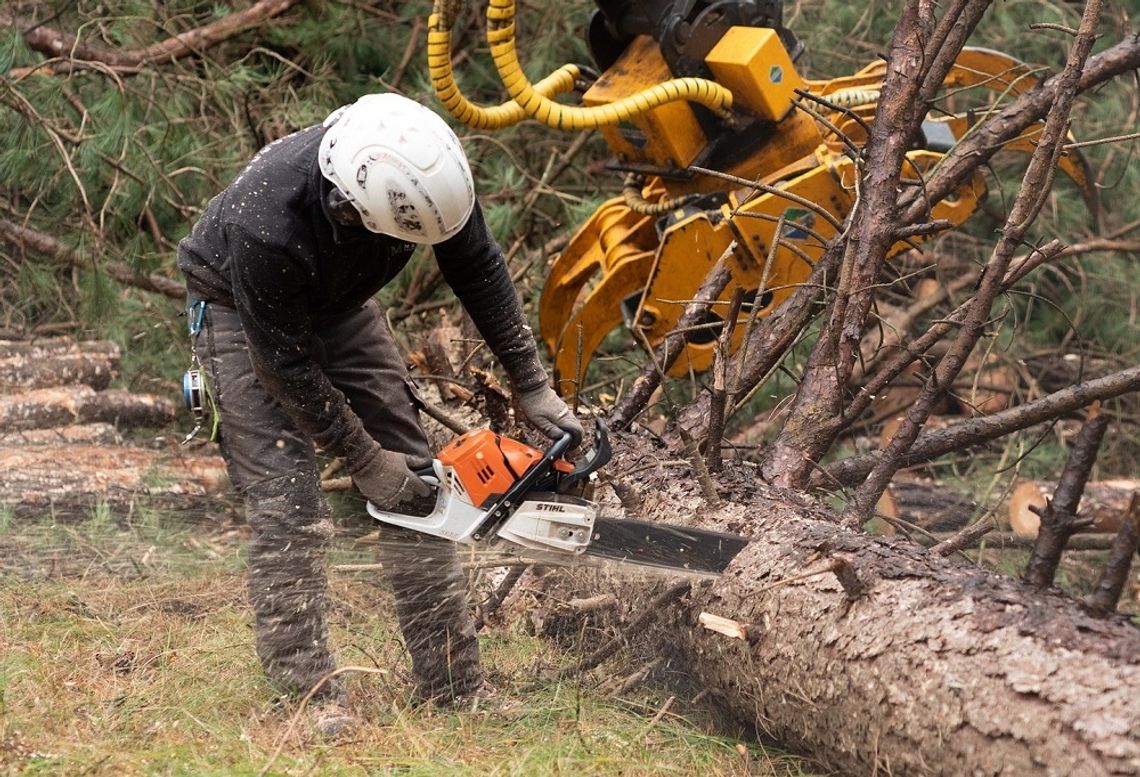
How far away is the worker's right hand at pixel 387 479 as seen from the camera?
3186 mm

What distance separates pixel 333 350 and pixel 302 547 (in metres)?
0.59

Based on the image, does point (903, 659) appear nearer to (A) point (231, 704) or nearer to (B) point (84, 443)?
(A) point (231, 704)

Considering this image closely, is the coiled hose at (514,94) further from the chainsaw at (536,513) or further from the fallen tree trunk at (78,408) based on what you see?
the fallen tree trunk at (78,408)

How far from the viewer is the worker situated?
116 inches

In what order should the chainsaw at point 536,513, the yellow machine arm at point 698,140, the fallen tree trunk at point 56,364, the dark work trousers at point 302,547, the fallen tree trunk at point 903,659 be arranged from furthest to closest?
the fallen tree trunk at point 56,364 < the yellow machine arm at point 698,140 < the dark work trousers at point 302,547 < the chainsaw at point 536,513 < the fallen tree trunk at point 903,659

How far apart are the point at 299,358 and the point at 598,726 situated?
1188 millimetres

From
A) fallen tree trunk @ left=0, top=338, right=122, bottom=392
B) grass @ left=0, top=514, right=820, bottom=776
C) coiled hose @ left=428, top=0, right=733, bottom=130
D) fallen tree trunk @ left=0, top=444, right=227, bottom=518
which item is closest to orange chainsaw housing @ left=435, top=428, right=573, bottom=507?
grass @ left=0, top=514, right=820, bottom=776

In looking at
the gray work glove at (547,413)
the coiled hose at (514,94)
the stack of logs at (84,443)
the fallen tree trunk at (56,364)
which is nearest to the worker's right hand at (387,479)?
the gray work glove at (547,413)

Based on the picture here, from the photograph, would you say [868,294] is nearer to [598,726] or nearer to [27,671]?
[598,726]

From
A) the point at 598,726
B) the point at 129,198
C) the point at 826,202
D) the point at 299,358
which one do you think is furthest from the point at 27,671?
the point at 129,198

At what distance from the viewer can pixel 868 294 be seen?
3557 millimetres

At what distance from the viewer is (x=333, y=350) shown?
3535mm

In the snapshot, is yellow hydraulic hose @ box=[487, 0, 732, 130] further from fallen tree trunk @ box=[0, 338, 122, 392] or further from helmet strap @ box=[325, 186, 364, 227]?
fallen tree trunk @ box=[0, 338, 122, 392]

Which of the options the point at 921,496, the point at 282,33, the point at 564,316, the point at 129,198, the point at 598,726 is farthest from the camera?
the point at 282,33
